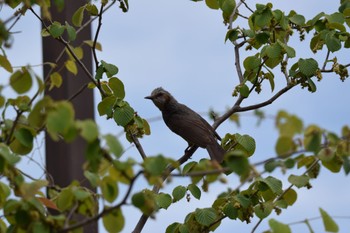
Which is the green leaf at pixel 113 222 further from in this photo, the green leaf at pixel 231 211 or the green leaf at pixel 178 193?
the green leaf at pixel 178 193

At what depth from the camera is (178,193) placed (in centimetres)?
378

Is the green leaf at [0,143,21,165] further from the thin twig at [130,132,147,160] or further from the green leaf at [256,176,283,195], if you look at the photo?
the thin twig at [130,132,147,160]

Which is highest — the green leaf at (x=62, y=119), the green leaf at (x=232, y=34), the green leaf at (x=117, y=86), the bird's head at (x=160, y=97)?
the bird's head at (x=160, y=97)

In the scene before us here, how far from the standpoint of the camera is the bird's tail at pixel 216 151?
446 centimetres

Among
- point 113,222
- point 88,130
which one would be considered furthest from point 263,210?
point 88,130

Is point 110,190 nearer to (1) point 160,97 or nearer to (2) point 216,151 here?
(2) point 216,151

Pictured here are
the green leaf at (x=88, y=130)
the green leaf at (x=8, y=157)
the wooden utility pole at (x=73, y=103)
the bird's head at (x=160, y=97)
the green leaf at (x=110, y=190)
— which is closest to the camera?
the green leaf at (x=88, y=130)

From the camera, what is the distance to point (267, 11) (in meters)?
4.00

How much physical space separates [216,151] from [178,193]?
0.92 metres

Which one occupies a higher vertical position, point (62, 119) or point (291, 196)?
point (291, 196)

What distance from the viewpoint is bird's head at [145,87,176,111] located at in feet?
18.9

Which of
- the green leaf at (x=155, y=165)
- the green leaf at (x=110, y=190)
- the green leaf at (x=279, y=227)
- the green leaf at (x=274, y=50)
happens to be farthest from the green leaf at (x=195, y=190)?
the green leaf at (x=155, y=165)

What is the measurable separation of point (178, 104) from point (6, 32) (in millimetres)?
3403

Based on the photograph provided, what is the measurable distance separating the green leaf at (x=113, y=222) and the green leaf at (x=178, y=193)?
127 cm
